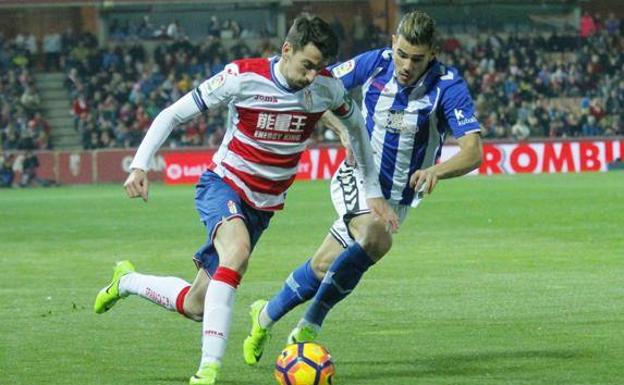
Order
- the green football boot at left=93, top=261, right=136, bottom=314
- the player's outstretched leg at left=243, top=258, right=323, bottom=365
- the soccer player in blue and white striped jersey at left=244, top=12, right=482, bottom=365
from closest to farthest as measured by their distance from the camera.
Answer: the player's outstretched leg at left=243, top=258, right=323, bottom=365 → the soccer player in blue and white striped jersey at left=244, top=12, right=482, bottom=365 → the green football boot at left=93, top=261, right=136, bottom=314

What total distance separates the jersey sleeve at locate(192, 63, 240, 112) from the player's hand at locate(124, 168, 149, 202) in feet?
1.90

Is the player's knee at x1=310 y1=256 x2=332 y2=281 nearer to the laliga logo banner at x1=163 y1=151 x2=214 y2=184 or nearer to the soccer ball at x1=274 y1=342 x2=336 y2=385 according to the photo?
the soccer ball at x1=274 y1=342 x2=336 y2=385

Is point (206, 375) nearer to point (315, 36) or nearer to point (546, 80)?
point (315, 36)

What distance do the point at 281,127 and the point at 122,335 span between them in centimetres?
235

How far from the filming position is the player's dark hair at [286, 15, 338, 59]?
7.52 m

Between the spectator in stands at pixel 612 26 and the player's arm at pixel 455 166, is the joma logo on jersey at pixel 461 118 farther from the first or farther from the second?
the spectator in stands at pixel 612 26

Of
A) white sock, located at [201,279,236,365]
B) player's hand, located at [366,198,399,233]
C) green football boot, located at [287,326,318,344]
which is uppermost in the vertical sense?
player's hand, located at [366,198,399,233]

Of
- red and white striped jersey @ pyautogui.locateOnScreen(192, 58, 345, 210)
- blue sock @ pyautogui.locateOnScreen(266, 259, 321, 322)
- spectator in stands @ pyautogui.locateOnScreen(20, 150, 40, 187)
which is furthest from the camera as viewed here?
spectator in stands @ pyautogui.locateOnScreen(20, 150, 40, 187)

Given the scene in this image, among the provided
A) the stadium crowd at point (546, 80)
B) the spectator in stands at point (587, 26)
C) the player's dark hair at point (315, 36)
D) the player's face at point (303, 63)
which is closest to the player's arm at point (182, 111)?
the player's face at point (303, 63)

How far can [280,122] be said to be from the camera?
793 cm


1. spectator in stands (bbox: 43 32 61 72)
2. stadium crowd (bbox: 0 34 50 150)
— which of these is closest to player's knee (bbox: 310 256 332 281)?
stadium crowd (bbox: 0 34 50 150)

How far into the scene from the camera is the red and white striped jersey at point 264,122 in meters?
7.86

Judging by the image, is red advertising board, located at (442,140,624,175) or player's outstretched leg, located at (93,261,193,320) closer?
player's outstretched leg, located at (93,261,193,320)

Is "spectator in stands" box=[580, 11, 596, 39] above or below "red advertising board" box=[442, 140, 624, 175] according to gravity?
above
